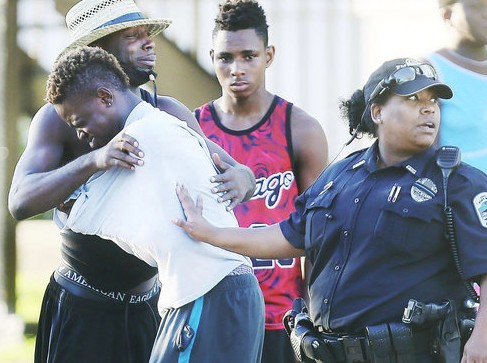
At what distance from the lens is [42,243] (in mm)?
11133

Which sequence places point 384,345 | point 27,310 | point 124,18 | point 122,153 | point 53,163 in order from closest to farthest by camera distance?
point 122,153 → point 384,345 → point 53,163 → point 124,18 → point 27,310

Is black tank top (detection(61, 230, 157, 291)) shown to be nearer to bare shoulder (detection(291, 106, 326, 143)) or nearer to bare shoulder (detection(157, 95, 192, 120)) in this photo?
bare shoulder (detection(157, 95, 192, 120))

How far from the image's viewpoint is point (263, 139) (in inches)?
179

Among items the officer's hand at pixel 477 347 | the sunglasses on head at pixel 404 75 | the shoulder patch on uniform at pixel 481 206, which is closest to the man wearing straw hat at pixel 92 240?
the sunglasses on head at pixel 404 75

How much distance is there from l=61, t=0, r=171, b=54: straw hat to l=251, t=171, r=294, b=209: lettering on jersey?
38.8 inches

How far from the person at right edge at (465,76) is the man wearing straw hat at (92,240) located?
1.07m

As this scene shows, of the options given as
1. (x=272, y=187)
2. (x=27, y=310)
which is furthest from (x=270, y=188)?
(x=27, y=310)

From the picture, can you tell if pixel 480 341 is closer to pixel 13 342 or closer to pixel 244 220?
pixel 244 220

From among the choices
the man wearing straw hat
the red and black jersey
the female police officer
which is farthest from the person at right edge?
the man wearing straw hat

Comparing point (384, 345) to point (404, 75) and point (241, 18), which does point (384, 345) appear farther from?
point (241, 18)

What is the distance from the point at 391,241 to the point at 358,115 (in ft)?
2.26

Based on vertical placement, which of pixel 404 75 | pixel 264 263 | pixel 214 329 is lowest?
pixel 264 263

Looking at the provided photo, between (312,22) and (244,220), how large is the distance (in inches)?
161

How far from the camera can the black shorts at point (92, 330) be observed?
3.61 m
